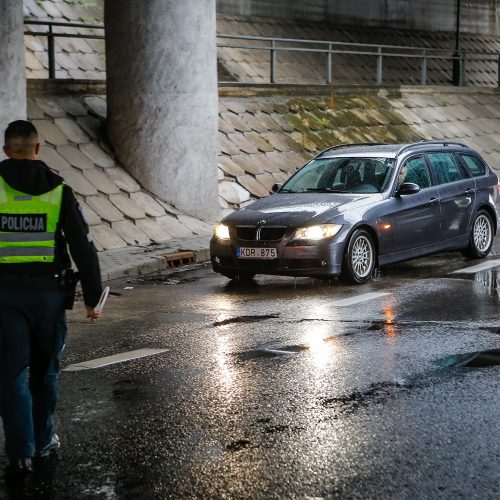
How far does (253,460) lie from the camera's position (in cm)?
586

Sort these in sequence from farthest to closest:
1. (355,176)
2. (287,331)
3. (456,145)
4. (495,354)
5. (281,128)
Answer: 1. (281,128)
2. (456,145)
3. (355,176)
4. (287,331)
5. (495,354)

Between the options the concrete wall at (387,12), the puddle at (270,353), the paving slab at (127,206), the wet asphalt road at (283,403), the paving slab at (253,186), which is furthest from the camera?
the concrete wall at (387,12)

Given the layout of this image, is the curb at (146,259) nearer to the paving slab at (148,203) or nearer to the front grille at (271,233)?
the paving slab at (148,203)

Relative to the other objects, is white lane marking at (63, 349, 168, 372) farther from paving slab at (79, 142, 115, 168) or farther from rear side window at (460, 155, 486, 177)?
paving slab at (79, 142, 115, 168)

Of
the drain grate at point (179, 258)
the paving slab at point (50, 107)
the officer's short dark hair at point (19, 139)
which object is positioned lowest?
the drain grate at point (179, 258)

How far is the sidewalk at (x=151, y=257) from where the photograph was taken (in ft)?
48.9

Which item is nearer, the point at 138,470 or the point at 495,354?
the point at 138,470

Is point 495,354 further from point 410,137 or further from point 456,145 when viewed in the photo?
point 410,137

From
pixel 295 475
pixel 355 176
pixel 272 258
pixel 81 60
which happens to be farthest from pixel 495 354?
pixel 81 60

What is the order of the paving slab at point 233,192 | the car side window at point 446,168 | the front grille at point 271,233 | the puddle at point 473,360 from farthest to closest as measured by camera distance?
the paving slab at point 233,192, the car side window at point 446,168, the front grille at point 271,233, the puddle at point 473,360

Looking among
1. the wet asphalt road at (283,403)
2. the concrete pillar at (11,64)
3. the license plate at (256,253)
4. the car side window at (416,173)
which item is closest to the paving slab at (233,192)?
the concrete pillar at (11,64)

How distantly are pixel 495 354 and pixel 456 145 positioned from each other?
7624 mm

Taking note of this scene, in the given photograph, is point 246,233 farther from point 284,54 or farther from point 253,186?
point 284,54

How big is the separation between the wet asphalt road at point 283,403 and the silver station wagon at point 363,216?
110cm
